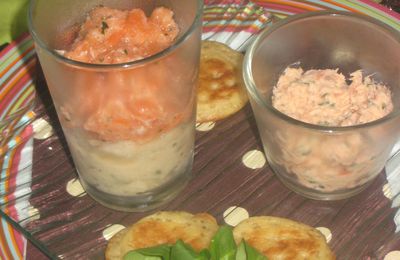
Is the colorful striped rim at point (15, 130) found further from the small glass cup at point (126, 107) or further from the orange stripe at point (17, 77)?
the small glass cup at point (126, 107)

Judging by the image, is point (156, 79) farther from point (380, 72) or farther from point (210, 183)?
point (380, 72)

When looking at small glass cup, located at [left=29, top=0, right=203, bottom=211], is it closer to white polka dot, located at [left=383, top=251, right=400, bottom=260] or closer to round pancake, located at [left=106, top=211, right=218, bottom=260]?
round pancake, located at [left=106, top=211, right=218, bottom=260]

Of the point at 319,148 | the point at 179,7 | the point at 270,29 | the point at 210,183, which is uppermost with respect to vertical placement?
the point at 179,7

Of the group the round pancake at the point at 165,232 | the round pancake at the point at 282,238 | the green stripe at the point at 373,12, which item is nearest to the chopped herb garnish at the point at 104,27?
the round pancake at the point at 165,232

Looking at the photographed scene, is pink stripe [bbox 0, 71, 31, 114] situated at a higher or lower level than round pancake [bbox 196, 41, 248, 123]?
lower

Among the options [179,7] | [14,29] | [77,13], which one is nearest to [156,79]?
[179,7]

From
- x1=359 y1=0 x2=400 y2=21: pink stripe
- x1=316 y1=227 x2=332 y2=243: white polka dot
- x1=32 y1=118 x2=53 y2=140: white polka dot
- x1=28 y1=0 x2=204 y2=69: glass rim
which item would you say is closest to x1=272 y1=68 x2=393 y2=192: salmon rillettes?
x1=316 y1=227 x2=332 y2=243: white polka dot

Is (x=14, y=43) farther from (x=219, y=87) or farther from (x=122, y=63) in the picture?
(x=122, y=63)
